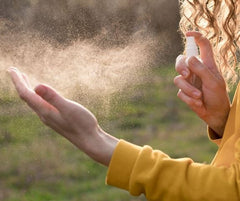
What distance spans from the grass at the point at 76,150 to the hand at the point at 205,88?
2277 millimetres

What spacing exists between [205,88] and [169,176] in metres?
0.40

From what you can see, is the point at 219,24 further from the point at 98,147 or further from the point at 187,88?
the point at 98,147

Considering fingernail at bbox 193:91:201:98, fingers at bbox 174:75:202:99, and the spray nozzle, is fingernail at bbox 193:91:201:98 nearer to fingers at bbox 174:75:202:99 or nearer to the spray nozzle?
fingers at bbox 174:75:202:99

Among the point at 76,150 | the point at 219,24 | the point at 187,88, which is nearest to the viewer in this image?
the point at 187,88

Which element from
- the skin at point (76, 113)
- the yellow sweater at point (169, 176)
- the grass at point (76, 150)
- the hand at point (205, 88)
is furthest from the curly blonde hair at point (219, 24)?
the grass at point (76, 150)

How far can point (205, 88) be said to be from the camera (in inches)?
75.6

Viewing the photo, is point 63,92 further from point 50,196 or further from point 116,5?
point 116,5

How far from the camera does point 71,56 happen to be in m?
3.21

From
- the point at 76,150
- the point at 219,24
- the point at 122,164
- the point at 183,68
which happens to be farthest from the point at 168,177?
the point at 76,150

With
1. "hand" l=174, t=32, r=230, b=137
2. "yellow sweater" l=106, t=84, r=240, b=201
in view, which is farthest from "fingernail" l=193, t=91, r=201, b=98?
"yellow sweater" l=106, t=84, r=240, b=201

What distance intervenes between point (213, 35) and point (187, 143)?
2855mm

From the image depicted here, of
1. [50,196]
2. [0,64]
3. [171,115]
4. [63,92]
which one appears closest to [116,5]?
[171,115]

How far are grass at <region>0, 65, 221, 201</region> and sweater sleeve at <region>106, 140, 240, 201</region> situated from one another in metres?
2.60

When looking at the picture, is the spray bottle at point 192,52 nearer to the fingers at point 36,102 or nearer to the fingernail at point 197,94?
the fingernail at point 197,94
